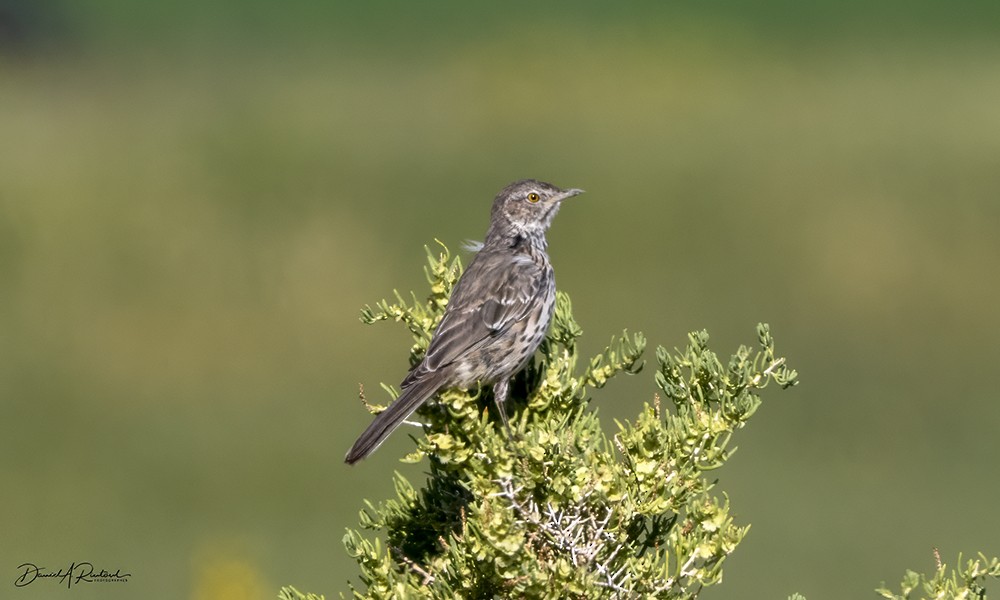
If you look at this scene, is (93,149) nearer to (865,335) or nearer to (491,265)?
(865,335)

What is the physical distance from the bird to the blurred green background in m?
7.78

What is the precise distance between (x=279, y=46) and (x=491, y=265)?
2917cm

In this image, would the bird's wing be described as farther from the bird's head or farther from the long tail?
the bird's head

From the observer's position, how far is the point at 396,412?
6.24 meters

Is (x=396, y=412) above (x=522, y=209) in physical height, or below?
below

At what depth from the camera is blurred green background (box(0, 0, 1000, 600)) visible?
18.6 metres

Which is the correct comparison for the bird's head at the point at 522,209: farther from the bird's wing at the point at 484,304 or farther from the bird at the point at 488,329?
the bird's wing at the point at 484,304

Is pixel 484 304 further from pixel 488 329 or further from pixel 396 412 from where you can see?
pixel 396 412

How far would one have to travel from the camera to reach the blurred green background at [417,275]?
18594 mm

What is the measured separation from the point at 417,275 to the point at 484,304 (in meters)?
15.4

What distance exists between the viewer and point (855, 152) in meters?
27.4

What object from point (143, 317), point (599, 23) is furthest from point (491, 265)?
point (599, 23)
